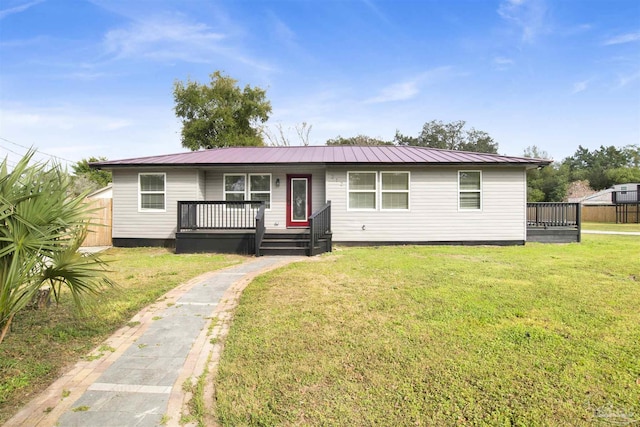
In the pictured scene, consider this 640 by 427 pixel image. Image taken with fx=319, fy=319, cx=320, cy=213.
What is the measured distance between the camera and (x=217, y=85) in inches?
1178

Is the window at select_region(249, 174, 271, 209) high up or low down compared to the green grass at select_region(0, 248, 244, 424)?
up

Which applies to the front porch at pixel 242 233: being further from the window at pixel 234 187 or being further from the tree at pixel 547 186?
the tree at pixel 547 186

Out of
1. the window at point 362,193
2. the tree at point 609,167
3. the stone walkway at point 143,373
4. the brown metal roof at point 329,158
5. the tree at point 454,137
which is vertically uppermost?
the tree at point 454,137

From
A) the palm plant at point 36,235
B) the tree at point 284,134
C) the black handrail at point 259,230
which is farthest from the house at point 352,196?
the tree at point 284,134

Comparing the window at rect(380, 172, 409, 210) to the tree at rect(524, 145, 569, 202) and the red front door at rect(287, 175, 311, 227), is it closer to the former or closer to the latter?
the red front door at rect(287, 175, 311, 227)

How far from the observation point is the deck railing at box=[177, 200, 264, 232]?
10.4 m

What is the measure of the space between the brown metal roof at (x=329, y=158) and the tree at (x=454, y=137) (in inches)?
1481

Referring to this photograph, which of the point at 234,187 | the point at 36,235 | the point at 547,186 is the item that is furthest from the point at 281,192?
the point at 547,186

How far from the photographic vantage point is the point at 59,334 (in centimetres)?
354

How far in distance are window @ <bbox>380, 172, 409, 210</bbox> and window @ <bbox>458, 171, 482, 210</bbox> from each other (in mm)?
1931

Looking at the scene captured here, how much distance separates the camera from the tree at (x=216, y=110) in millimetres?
29625

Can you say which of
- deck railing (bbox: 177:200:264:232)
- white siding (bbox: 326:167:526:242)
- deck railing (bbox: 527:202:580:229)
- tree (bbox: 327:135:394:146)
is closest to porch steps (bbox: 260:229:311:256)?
deck railing (bbox: 177:200:264:232)

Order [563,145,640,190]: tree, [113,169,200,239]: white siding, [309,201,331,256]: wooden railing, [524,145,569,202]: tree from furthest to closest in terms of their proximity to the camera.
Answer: [563,145,640,190]: tree, [524,145,569,202]: tree, [113,169,200,239]: white siding, [309,201,331,256]: wooden railing

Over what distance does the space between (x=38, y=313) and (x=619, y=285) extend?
8899 millimetres
